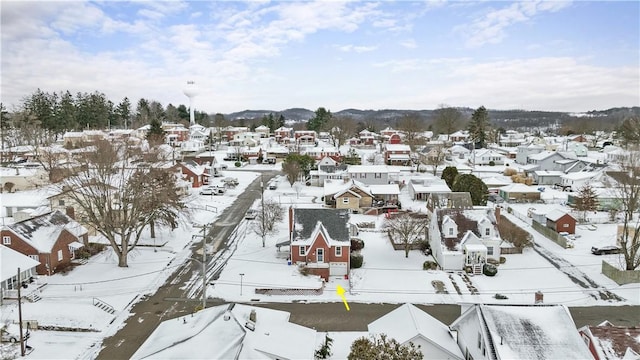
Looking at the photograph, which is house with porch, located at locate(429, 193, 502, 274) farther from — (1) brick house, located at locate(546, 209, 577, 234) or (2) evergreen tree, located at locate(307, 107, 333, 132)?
(2) evergreen tree, located at locate(307, 107, 333, 132)

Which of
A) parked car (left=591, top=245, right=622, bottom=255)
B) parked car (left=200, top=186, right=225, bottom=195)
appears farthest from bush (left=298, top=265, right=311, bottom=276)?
parked car (left=200, top=186, right=225, bottom=195)

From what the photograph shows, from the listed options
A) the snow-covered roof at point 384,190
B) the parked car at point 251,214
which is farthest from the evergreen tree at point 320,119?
the parked car at point 251,214

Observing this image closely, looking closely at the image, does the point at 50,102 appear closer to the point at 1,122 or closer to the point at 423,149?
the point at 1,122

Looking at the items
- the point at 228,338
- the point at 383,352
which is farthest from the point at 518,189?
the point at 228,338

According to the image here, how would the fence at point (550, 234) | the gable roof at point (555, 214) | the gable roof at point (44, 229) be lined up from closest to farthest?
the gable roof at point (44, 229)
the fence at point (550, 234)
the gable roof at point (555, 214)

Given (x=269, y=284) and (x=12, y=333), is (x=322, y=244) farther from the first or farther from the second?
(x=12, y=333)

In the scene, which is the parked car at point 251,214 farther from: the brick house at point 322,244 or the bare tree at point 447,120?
the bare tree at point 447,120
